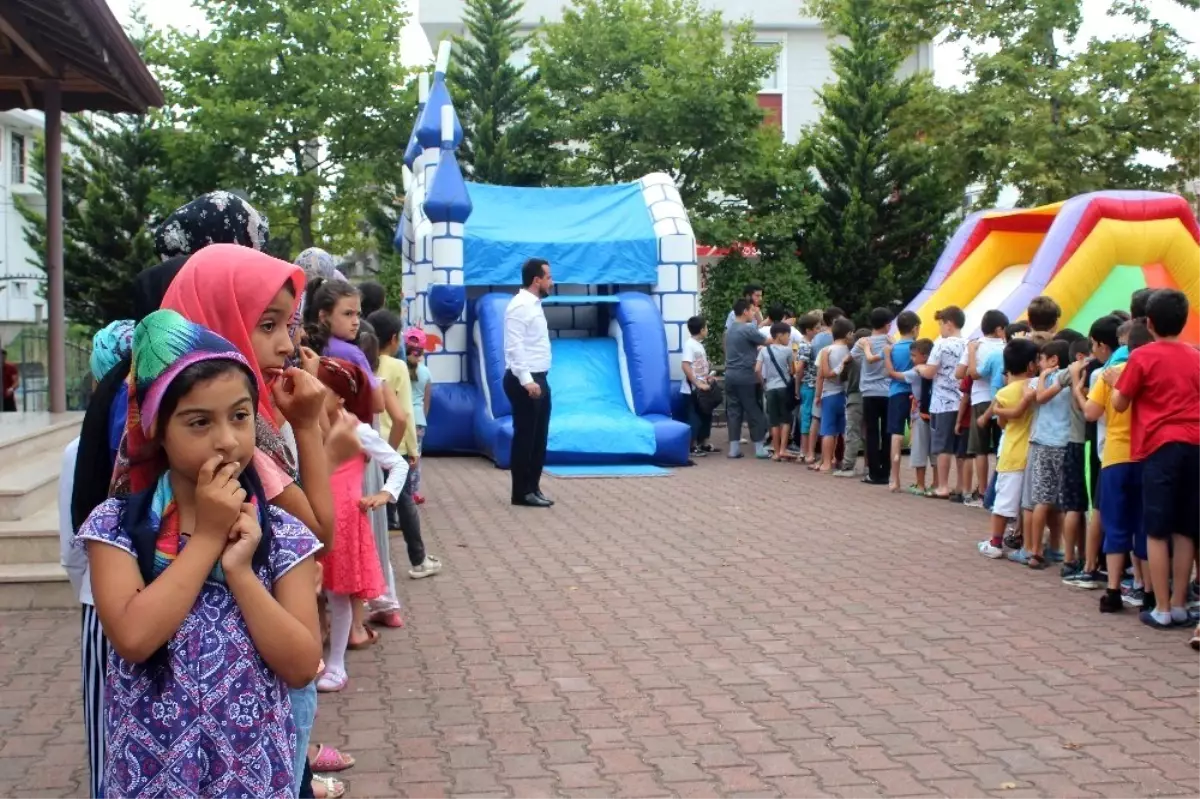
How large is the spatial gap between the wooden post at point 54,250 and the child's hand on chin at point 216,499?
1077 cm

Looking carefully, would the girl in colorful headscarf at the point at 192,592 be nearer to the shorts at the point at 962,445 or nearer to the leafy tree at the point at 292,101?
the shorts at the point at 962,445

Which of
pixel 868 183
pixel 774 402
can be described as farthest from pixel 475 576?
pixel 868 183

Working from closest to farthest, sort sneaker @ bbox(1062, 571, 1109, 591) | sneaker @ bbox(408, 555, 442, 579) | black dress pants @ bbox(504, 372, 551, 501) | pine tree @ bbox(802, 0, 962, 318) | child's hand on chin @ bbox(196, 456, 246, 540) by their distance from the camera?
child's hand on chin @ bbox(196, 456, 246, 540) < sneaker @ bbox(1062, 571, 1109, 591) < sneaker @ bbox(408, 555, 442, 579) < black dress pants @ bbox(504, 372, 551, 501) < pine tree @ bbox(802, 0, 962, 318)

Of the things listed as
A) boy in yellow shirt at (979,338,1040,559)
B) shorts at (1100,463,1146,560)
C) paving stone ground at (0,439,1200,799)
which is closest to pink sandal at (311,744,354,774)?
paving stone ground at (0,439,1200,799)

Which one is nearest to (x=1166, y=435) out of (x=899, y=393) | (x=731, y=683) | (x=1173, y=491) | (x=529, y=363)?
(x=1173, y=491)

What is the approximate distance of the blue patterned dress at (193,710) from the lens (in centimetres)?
267

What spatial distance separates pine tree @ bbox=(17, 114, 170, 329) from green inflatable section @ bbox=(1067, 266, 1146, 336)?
22679 millimetres

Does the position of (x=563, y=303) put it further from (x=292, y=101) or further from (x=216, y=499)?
(x=216, y=499)

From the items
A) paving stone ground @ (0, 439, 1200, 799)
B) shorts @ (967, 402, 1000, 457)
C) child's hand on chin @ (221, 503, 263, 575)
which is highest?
child's hand on chin @ (221, 503, 263, 575)

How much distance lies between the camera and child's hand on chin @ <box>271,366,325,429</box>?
3377 mm

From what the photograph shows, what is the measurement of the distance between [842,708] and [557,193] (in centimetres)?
1368

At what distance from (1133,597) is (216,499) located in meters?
6.40

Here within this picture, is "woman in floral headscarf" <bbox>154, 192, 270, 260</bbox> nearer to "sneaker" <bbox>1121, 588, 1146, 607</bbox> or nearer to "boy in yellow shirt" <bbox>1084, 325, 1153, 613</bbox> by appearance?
"boy in yellow shirt" <bbox>1084, 325, 1153, 613</bbox>

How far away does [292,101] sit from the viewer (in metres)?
28.0
